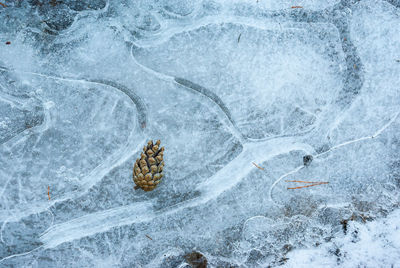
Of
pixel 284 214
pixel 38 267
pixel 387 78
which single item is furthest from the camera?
pixel 387 78

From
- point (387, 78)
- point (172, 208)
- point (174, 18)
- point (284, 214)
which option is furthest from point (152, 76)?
point (387, 78)

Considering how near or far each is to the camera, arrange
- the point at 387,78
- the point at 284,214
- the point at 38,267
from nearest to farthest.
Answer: the point at 38,267
the point at 284,214
the point at 387,78

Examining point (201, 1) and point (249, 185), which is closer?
point (249, 185)

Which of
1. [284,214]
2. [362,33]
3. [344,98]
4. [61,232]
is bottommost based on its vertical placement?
[61,232]

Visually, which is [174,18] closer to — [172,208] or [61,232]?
[172,208]
